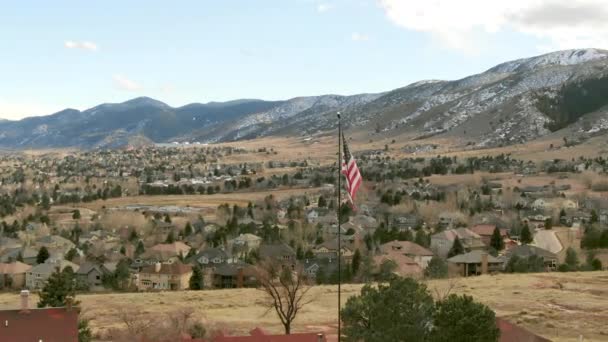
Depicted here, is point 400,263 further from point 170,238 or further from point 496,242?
point 170,238

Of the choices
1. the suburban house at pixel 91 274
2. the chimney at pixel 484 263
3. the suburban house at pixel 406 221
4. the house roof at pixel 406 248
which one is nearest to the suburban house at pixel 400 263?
the house roof at pixel 406 248

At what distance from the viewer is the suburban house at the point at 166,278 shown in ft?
268

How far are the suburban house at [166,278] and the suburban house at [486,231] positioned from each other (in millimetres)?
42315

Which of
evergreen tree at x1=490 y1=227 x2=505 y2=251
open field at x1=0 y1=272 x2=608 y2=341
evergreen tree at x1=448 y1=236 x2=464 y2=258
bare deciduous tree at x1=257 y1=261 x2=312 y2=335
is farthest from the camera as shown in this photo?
evergreen tree at x1=490 y1=227 x2=505 y2=251

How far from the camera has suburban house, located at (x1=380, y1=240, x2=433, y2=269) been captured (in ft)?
287

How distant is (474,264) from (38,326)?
63.3m

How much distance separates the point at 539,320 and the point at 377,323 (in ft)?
83.8

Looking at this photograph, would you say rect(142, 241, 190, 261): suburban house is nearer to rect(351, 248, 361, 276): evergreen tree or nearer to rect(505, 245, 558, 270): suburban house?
rect(351, 248, 361, 276): evergreen tree

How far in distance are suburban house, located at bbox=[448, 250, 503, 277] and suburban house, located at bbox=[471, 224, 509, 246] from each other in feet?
51.0

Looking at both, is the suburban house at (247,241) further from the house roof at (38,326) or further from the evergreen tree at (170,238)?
the house roof at (38,326)

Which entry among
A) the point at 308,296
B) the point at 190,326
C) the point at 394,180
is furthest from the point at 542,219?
the point at 190,326

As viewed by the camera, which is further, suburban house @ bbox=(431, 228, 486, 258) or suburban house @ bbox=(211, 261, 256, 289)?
suburban house @ bbox=(431, 228, 486, 258)

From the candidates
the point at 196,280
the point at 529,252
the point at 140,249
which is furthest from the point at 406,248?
the point at 140,249

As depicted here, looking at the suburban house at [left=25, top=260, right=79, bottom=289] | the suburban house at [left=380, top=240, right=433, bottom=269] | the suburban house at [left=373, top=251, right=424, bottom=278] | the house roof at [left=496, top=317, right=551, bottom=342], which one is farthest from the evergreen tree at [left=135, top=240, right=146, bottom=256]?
the house roof at [left=496, top=317, right=551, bottom=342]
